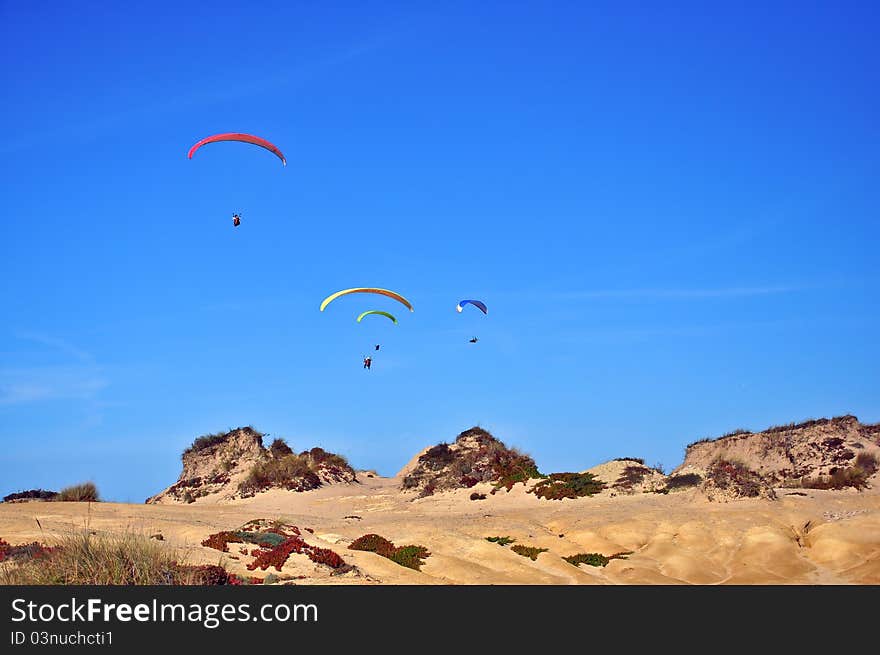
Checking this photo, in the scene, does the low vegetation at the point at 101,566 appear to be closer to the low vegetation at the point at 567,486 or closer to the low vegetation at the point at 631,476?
the low vegetation at the point at 567,486

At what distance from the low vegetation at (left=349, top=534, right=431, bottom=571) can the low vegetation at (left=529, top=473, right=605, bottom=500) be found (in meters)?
16.1

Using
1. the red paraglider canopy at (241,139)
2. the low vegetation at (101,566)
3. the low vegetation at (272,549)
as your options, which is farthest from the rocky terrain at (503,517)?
the red paraglider canopy at (241,139)

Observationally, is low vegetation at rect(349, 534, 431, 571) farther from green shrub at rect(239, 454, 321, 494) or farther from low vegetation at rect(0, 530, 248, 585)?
green shrub at rect(239, 454, 321, 494)

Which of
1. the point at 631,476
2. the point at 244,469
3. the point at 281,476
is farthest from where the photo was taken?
the point at 244,469

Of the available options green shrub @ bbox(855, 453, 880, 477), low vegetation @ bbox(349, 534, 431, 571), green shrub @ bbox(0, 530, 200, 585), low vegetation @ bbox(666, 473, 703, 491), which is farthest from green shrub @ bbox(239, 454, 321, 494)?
green shrub @ bbox(0, 530, 200, 585)

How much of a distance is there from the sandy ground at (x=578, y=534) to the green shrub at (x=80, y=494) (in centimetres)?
293

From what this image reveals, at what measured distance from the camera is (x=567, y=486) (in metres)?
44.8

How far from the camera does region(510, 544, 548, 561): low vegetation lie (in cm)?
2973

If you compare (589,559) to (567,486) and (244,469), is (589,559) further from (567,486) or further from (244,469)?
(244,469)

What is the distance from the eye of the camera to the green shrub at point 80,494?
43.8 metres

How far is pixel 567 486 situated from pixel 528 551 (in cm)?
1512

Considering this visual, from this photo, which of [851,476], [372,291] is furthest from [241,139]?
[851,476]
